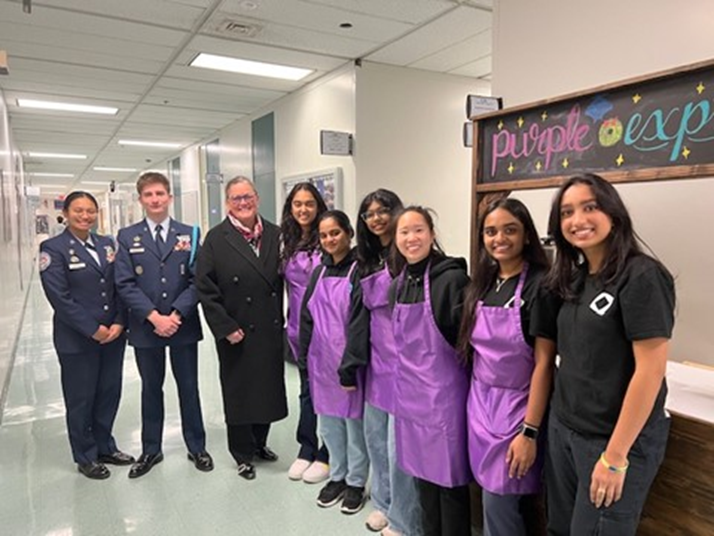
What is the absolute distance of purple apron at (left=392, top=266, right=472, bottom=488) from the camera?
5.78 ft

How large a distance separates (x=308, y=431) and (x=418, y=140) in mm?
2998

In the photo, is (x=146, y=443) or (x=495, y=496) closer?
(x=495, y=496)

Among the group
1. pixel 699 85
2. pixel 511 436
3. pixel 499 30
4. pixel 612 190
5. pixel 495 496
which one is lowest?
pixel 495 496

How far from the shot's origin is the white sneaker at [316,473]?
2.67 metres

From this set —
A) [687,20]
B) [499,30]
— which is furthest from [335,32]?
[687,20]

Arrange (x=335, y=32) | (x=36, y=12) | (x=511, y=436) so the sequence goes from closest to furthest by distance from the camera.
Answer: (x=511, y=436) → (x=36, y=12) → (x=335, y=32)

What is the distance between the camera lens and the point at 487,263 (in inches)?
67.0

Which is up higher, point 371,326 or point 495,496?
point 371,326

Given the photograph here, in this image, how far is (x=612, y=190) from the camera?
4.42 ft

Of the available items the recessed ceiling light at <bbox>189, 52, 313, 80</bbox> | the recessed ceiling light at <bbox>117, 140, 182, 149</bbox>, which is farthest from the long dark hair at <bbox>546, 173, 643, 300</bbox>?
the recessed ceiling light at <bbox>117, 140, 182, 149</bbox>

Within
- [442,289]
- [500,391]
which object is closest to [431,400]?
[500,391]

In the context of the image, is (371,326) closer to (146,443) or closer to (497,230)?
(497,230)

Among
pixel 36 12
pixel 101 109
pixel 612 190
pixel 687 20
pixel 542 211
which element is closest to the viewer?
pixel 612 190

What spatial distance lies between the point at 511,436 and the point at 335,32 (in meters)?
3.19
